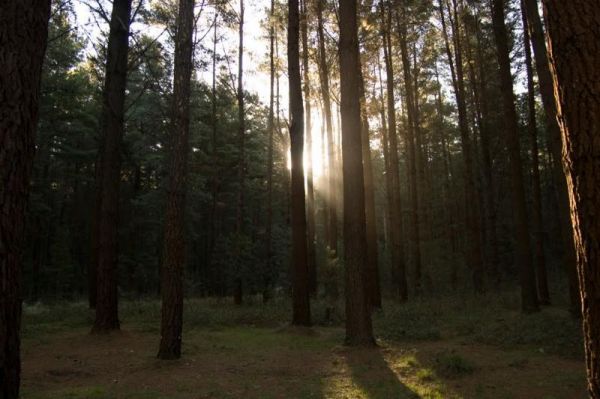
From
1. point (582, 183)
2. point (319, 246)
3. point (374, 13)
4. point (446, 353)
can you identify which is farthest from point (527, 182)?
point (582, 183)

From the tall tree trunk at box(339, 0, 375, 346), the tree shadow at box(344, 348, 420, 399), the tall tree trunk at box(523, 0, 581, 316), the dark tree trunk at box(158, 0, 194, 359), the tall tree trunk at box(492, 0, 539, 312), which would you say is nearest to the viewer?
the tree shadow at box(344, 348, 420, 399)

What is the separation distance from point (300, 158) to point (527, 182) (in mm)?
27546


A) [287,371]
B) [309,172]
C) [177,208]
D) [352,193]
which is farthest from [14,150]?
[309,172]

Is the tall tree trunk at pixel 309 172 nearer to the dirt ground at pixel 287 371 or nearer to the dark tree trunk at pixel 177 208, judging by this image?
the dirt ground at pixel 287 371

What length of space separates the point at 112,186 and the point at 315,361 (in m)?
6.70

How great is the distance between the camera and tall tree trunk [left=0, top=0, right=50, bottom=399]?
302 centimetres

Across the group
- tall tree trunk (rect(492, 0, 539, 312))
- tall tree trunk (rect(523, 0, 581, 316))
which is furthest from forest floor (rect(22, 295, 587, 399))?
tall tree trunk (rect(523, 0, 581, 316))

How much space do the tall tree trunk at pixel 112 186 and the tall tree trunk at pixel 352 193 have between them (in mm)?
5459

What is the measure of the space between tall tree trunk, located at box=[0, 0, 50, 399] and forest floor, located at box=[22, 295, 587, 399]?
3.23 metres

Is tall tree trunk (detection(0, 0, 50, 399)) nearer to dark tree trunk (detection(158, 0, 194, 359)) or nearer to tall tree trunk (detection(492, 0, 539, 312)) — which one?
dark tree trunk (detection(158, 0, 194, 359))

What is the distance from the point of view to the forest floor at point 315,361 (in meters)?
6.16

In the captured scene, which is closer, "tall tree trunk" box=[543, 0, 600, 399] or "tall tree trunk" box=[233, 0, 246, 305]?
"tall tree trunk" box=[543, 0, 600, 399]

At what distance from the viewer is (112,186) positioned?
1140 cm

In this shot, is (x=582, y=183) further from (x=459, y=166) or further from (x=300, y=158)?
(x=459, y=166)
